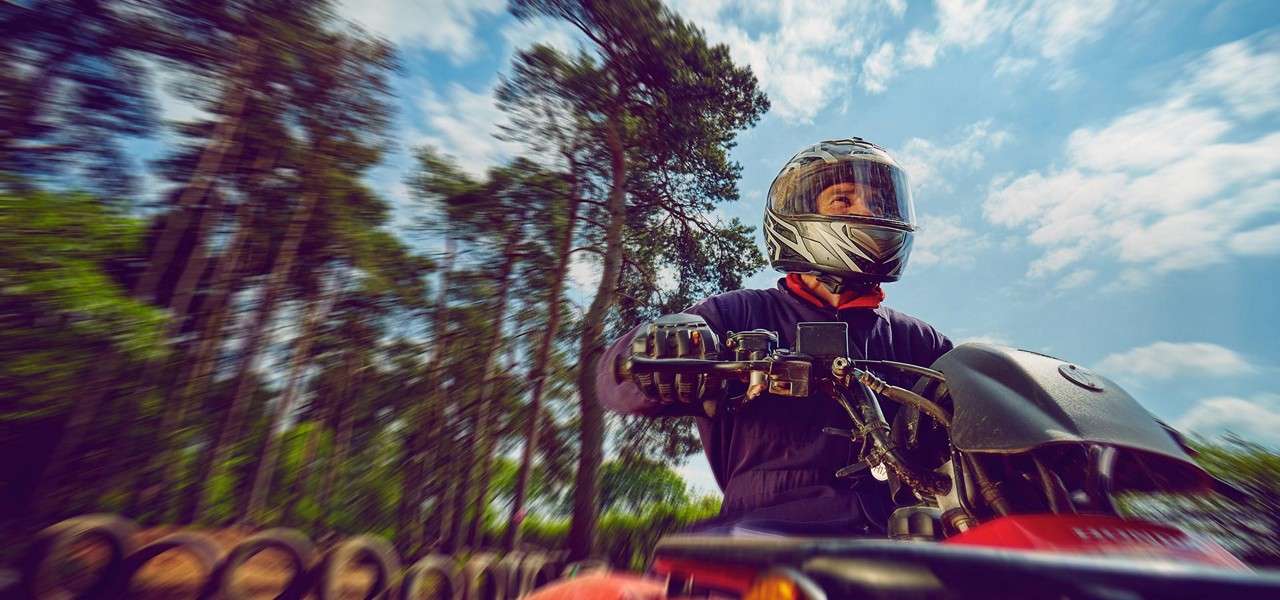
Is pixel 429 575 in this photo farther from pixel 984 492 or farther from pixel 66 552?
pixel 984 492

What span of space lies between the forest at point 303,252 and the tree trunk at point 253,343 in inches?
2.9

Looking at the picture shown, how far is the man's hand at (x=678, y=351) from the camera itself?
143 centimetres

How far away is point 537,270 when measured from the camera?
12.2 meters

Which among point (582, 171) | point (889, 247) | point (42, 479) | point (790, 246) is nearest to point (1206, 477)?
point (889, 247)

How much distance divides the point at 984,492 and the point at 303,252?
623 inches

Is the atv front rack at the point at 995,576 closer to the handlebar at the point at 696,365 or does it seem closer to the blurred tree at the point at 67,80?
the handlebar at the point at 696,365

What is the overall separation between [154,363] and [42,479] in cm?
306

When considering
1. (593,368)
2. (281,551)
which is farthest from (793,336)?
(593,368)

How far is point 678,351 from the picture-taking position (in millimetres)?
1426

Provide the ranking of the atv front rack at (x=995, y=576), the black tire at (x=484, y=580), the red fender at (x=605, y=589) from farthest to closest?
the black tire at (x=484, y=580)
the red fender at (x=605, y=589)
the atv front rack at (x=995, y=576)

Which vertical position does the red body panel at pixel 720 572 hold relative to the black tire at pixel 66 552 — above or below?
above

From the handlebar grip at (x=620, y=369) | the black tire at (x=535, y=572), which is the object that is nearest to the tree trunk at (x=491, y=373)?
the black tire at (x=535, y=572)

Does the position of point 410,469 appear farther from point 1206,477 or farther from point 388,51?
point 1206,477

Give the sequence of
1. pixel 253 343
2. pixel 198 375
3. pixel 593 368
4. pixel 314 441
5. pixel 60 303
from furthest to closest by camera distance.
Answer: pixel 314 441
pixel 253 343
pixel 198 375
pixel 60 303
pixel 593 368
